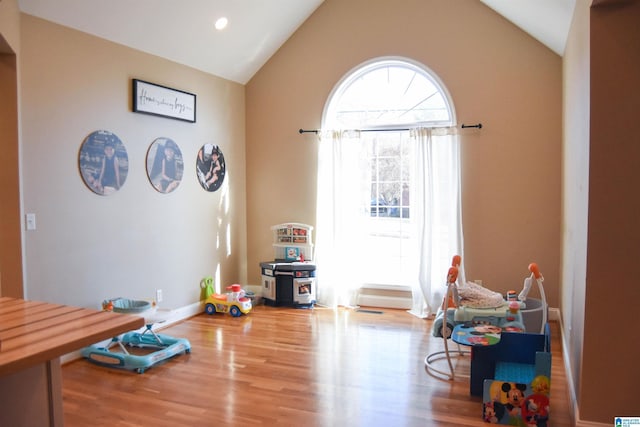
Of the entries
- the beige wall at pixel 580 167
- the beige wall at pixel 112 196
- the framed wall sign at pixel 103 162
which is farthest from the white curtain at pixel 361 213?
the framed wall sign at pixel 103 162

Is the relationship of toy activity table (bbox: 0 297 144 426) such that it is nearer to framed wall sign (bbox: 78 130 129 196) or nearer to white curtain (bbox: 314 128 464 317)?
framed wall sign (bbox: 78 130 129 196)

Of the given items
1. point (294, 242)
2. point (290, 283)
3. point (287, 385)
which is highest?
point (294, 242)

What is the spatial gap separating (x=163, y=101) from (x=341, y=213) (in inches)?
83.1

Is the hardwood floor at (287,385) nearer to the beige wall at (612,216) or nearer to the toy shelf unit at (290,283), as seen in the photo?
the beige wall at (612,216)

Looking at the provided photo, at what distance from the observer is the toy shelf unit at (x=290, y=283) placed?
5512 millimetres

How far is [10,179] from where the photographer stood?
11.4 ft

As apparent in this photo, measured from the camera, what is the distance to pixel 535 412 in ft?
9.11

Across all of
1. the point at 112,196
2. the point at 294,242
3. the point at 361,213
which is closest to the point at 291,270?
the point at 294,242

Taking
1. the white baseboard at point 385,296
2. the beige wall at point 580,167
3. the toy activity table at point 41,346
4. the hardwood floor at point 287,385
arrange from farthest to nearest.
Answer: the white baseboard at point 385,296
the hardwood floor at point 287,385
the beige wall at point 580,167
the toy activity table at point 41,346

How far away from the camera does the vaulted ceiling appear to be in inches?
148

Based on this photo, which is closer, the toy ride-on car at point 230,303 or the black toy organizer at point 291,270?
the toy ride-on car at point 230,303

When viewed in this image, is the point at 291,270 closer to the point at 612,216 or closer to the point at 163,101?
the point at 163,101

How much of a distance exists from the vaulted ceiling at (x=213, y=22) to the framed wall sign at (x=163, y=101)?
1.03 ft

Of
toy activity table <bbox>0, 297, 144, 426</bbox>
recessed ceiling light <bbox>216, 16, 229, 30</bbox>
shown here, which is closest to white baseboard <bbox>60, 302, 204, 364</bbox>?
toy activity table <bbox>0, 297, 144, 426</bbox>
